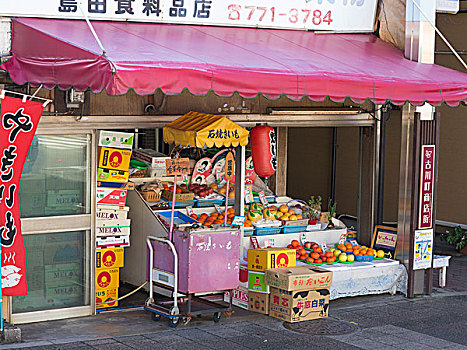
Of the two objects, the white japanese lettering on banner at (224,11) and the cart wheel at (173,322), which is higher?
the white japanese lettering on banner at (224,11)

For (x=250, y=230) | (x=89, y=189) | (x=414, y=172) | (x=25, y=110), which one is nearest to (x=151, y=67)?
(x=25, y=110)

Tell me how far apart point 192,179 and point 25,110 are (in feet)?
14.2

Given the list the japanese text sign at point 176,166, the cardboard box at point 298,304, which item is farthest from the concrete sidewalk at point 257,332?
the japanese text sign at point 176,166

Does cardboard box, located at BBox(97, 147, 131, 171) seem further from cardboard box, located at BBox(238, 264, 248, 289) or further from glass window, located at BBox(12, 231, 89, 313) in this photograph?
cardboard box, located at BBox(238, 264, 248, 289)

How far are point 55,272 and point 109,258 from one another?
91 centimetres

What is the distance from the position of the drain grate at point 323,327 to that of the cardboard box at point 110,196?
2.82 metres

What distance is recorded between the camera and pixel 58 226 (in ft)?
32.1

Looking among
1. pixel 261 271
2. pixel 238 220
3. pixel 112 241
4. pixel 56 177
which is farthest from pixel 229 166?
pixel 56 177

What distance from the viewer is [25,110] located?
848 centimetres

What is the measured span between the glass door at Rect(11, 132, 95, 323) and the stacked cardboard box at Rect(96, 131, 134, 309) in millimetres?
336

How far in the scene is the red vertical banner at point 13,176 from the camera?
27.7ft

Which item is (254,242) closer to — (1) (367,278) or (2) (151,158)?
(1) (367,278)

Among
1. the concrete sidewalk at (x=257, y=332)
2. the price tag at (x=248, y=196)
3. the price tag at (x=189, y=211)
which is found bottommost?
the concrete sidewalk at (x=257, y=332)

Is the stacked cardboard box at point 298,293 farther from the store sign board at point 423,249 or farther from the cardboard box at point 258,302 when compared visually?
the store sign board at point 423,249
